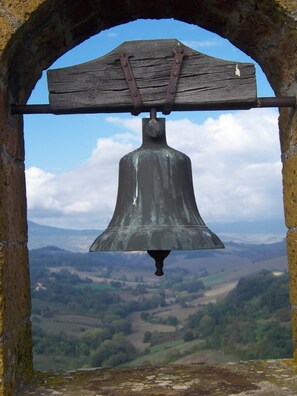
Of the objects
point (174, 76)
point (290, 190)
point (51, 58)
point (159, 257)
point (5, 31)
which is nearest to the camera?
point (5, 31)

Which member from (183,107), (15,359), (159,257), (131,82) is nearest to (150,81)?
(131,82)

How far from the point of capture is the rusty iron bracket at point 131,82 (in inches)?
107

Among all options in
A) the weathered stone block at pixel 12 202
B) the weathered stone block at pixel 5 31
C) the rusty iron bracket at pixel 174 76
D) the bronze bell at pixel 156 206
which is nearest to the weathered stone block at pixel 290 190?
the bronze bell at pixel 156 206

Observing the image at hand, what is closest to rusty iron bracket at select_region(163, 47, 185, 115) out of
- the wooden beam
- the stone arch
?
the wooden beam

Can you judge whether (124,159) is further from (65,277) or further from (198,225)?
(65,277)

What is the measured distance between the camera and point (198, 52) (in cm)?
281

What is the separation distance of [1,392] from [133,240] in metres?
0.87

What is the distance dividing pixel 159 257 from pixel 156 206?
0.26 m

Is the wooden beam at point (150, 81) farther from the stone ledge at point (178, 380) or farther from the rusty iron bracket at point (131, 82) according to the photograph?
the stone ledge at point (178, 380)

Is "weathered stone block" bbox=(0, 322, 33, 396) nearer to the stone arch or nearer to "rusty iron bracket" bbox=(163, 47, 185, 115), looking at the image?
the stone arch

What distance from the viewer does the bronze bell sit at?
8.00 feet

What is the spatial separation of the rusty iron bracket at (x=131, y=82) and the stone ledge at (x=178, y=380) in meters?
1.34

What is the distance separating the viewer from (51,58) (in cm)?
300

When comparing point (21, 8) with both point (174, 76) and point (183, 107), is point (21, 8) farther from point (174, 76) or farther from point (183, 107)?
point (183, 107)
